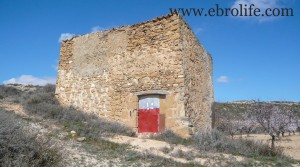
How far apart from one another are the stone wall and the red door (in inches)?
55.5

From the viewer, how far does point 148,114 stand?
40.6 feet

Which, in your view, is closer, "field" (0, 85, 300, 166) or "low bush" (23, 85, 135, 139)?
"field" (0, 85, 300, 166)

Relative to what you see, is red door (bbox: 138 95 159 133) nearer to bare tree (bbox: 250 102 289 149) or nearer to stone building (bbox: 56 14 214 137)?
stone building (bbox: 56 14 214 137)

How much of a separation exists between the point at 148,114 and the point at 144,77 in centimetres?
161

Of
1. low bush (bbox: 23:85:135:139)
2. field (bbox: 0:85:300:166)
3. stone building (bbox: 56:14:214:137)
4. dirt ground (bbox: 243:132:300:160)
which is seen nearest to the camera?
field (bbox: 0:85:300:166)

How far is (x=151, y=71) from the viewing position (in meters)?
12.3

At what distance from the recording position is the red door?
12.2 meters

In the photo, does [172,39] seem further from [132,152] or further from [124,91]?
[132,152]

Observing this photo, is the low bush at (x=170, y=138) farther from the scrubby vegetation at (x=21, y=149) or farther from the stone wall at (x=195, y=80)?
the scrubby vegetation at (x=21, y=149)

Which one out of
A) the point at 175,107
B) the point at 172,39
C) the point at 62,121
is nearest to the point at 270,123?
the point at 175,107

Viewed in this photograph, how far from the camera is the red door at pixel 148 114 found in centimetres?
1219

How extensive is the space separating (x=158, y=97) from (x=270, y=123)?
23.1ft

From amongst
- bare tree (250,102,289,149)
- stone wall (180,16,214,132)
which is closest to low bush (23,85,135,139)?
stone wall (180,16,214,132)

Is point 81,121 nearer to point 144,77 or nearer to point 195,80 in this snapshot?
point 144,77
